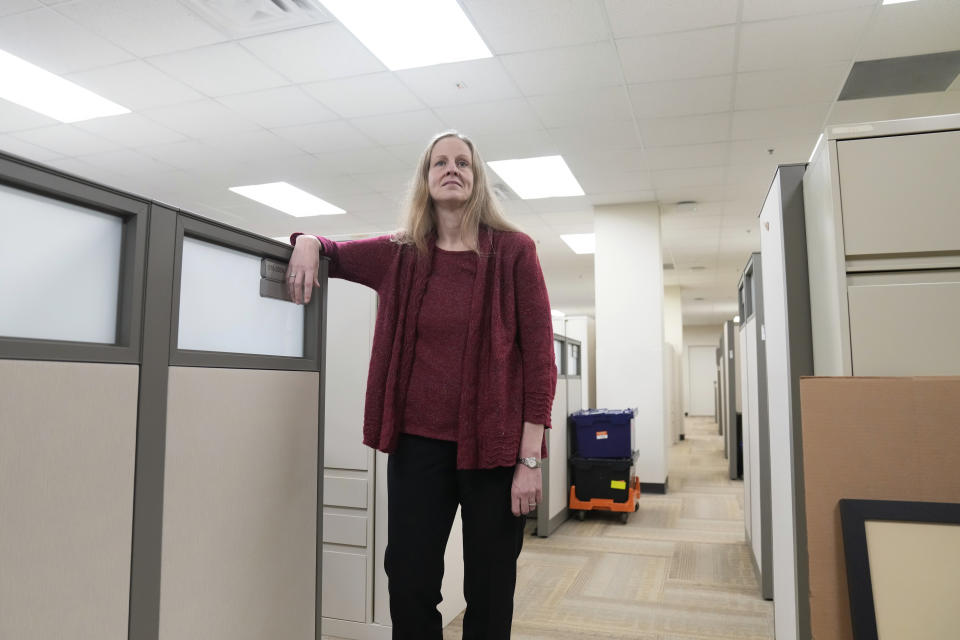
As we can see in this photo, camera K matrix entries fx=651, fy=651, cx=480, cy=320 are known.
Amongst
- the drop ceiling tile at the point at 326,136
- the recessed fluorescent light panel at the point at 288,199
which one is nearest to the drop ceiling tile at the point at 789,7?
the drop ceiling tile at the point at 326,136

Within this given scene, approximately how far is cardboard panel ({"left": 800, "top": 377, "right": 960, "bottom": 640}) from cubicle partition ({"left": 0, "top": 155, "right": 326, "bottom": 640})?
878mm

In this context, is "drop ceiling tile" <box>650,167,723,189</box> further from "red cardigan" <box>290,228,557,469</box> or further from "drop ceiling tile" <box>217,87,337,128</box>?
"red cardigan" <box>290,228,557,469</box>

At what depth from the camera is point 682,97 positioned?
11.0ft

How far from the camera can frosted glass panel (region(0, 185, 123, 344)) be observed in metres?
0.74

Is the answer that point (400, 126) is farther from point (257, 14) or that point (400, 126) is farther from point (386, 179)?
point (257, 14)

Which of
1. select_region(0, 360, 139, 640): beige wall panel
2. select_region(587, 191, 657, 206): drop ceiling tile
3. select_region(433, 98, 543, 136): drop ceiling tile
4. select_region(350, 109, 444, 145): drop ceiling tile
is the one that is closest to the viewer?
select_region(0, 360, 139, 640): beige wall panel

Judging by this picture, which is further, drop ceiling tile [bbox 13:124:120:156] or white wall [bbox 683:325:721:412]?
white wall [bbox 683:325:721:412]

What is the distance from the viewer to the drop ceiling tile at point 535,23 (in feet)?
8.34

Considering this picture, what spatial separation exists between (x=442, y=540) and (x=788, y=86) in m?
3.04

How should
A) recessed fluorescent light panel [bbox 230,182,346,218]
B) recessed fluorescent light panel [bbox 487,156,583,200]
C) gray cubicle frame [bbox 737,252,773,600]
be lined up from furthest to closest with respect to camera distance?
recessed fluorescent light panel [bbox 230,182,346,218] < recessed fluorescent light panel [bbox 487,156,583,200] < gray cubicle frame [bbox 737,252,773,600]

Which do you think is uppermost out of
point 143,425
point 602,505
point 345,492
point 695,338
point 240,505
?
point 695,338

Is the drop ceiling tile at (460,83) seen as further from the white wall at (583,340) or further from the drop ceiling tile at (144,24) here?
the white wall at (583,340)

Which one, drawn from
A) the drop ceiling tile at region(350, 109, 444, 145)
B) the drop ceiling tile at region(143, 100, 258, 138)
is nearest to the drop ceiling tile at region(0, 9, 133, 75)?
the drop ceiling tile at region(143, 100, 258, 138)

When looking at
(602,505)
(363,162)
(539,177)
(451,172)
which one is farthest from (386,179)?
(451,172)
